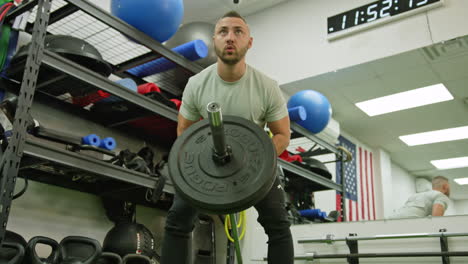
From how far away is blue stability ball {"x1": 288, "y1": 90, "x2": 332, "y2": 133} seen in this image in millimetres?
3496

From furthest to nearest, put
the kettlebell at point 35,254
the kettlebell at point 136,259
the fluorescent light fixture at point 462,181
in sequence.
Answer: the fluorescent light fixture at point 462,181 < the kettlebell at point 136,259 < the kettlebell at point 35,254

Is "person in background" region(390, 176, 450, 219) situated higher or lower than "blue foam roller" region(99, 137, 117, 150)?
lower

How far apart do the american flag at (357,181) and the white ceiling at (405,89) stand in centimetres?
13

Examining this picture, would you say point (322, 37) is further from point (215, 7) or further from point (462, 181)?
point (462, 181)

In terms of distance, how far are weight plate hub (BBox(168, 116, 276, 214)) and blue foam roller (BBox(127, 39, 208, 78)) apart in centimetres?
149

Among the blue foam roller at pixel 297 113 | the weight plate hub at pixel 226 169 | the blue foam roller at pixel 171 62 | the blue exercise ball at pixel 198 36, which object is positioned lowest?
the weight plate hub at pixel 226 169

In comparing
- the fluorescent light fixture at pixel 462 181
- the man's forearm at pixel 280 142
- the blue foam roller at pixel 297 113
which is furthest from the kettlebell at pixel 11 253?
the fluorescent light fixture at pixel 462 181

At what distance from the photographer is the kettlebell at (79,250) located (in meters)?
1.93

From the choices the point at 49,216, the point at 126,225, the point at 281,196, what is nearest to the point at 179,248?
the point at 281,196

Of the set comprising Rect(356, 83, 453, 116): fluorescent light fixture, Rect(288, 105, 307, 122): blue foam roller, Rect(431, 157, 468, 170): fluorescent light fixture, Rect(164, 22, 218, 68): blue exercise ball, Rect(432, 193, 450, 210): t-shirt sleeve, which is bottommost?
Rect(432, 193, 450, 210): t-shirt sleeve

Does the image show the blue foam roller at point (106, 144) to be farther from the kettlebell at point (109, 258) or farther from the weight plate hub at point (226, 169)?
the weight plate hub at point (226, 169)

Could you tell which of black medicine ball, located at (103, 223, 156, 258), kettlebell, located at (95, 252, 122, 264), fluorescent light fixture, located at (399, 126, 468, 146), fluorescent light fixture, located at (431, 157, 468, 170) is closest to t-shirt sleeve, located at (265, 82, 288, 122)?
kettlebell, located at (95, 252, 122, 264)

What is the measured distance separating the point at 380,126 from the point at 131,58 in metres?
2.38

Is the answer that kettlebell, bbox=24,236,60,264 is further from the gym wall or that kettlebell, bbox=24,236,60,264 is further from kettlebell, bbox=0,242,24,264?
the gym wall
